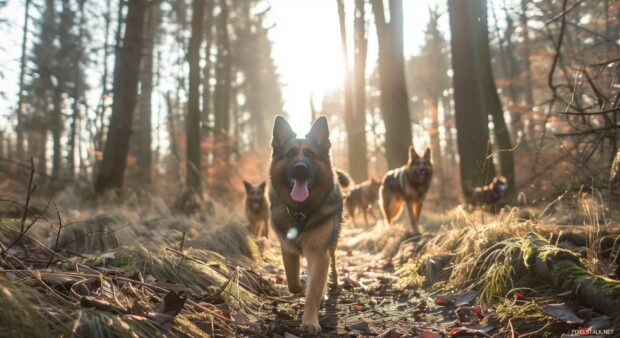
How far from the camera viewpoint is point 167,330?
2.32 meters

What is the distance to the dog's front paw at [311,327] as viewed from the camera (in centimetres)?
317

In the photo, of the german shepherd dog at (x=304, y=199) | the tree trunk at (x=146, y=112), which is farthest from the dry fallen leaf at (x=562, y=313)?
the tree trunk at (x=146, y=112)

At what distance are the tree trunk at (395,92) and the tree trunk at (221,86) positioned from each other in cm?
871

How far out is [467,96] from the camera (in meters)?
9.38

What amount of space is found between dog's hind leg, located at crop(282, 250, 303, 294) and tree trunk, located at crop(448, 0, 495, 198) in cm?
630

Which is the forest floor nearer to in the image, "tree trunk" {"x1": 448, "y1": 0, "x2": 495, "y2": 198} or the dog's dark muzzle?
the dog's dark muzzle

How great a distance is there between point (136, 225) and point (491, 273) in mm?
4999

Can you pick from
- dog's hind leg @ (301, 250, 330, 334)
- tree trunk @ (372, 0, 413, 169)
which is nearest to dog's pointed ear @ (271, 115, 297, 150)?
dog's hind leg @ (301, 250, 330, 334)

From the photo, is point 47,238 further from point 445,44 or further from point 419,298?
point 445,44

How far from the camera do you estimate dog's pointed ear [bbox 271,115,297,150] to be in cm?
448

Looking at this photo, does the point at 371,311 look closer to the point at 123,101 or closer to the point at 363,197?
the point at 123,101

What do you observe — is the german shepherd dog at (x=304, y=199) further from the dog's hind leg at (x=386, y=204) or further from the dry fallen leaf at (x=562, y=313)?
the dog's hind leg at (x=386, y=204)

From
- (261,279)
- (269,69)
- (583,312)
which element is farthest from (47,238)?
(269,69)

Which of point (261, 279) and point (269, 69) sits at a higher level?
point (269, 69)
